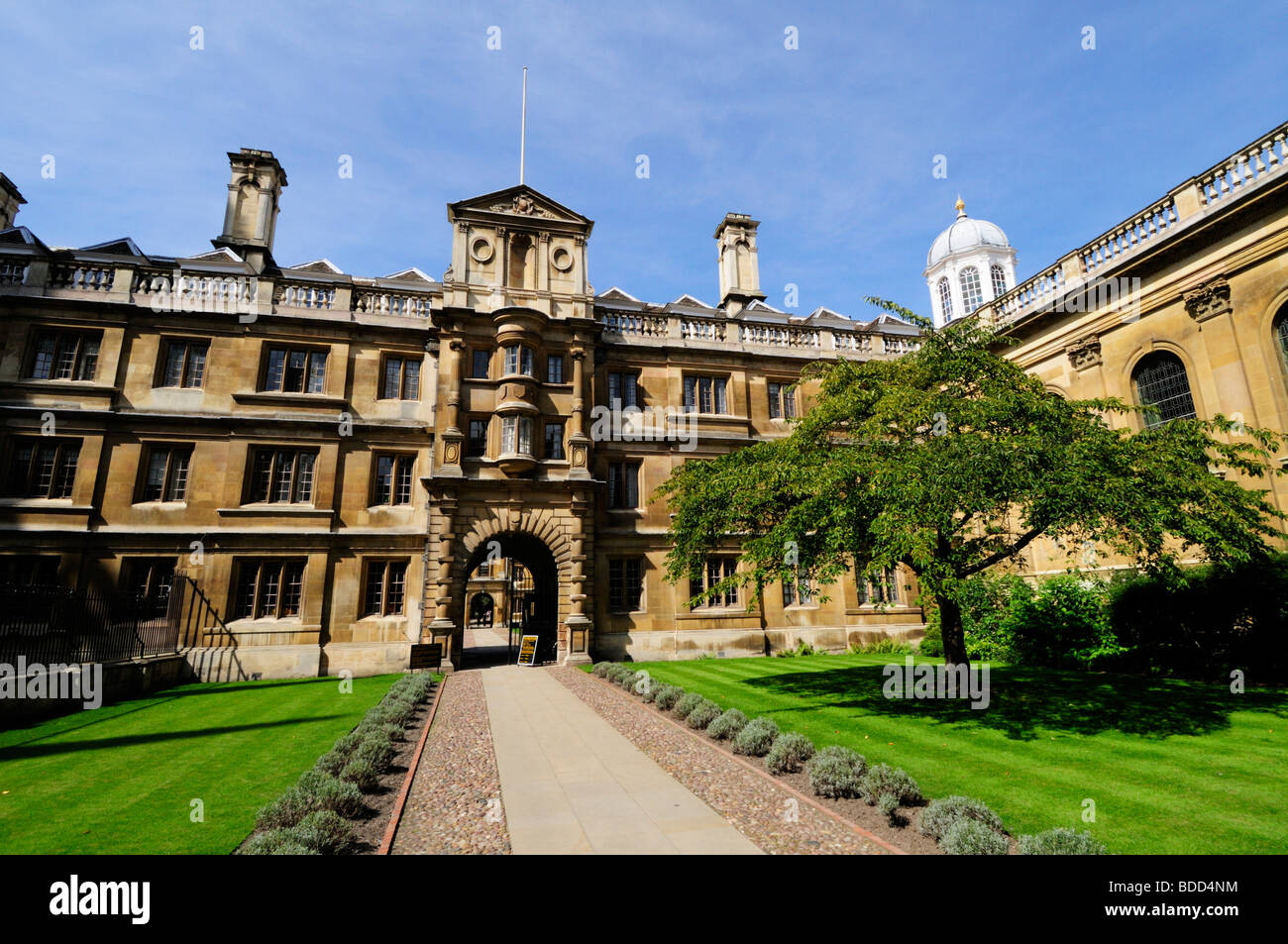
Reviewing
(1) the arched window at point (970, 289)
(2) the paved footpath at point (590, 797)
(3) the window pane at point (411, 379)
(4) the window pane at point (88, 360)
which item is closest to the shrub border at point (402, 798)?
(2) the paved footpath at point (590, 797)

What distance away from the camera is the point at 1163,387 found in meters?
19.4

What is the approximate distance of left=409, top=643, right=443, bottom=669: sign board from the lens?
2070 centimetres

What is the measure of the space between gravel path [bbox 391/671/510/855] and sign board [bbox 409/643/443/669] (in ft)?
24.6

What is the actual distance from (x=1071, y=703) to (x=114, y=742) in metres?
20.7

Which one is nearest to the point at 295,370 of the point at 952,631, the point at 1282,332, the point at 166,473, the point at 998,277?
the point at 166,473

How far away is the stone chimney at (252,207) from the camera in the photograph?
2645 cm

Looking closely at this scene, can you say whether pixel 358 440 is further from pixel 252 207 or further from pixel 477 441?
pixel 252 207

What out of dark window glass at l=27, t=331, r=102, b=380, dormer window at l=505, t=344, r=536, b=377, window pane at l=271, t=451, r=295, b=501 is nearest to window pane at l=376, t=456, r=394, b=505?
window pane at l=271, t=451, r=295, b=501

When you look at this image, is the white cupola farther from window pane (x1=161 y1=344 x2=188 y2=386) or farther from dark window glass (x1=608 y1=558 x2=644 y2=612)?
window pane (x1=161 y1=344 x2=188 y2=386)

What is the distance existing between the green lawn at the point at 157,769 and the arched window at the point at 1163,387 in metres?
25.1

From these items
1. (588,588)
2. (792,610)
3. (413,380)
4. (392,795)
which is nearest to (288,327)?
(413,380)

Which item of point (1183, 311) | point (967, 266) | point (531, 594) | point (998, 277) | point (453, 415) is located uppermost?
point (967, 266)
